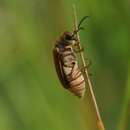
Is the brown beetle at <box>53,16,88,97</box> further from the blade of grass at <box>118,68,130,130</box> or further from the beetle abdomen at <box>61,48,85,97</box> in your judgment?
the blade of grass at <box>118,68,130,130</box>

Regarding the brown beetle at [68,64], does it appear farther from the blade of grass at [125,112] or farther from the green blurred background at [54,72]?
the blade of grass at [125,112]

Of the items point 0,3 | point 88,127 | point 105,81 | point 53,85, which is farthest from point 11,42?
point 88,127

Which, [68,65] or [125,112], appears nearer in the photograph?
[125,112]

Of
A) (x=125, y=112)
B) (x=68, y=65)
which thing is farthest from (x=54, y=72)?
(x=125, y=112)

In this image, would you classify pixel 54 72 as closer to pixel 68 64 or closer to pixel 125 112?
pixel 68 64

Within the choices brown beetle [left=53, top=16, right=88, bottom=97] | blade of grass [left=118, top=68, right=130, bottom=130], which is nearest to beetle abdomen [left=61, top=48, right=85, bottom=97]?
brown beetle [left=53, top=16, right=88, bottom=97]

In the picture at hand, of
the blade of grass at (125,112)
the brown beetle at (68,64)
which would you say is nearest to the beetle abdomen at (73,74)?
the brown beetle at (68,64)

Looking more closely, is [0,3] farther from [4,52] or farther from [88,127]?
[88,127]
